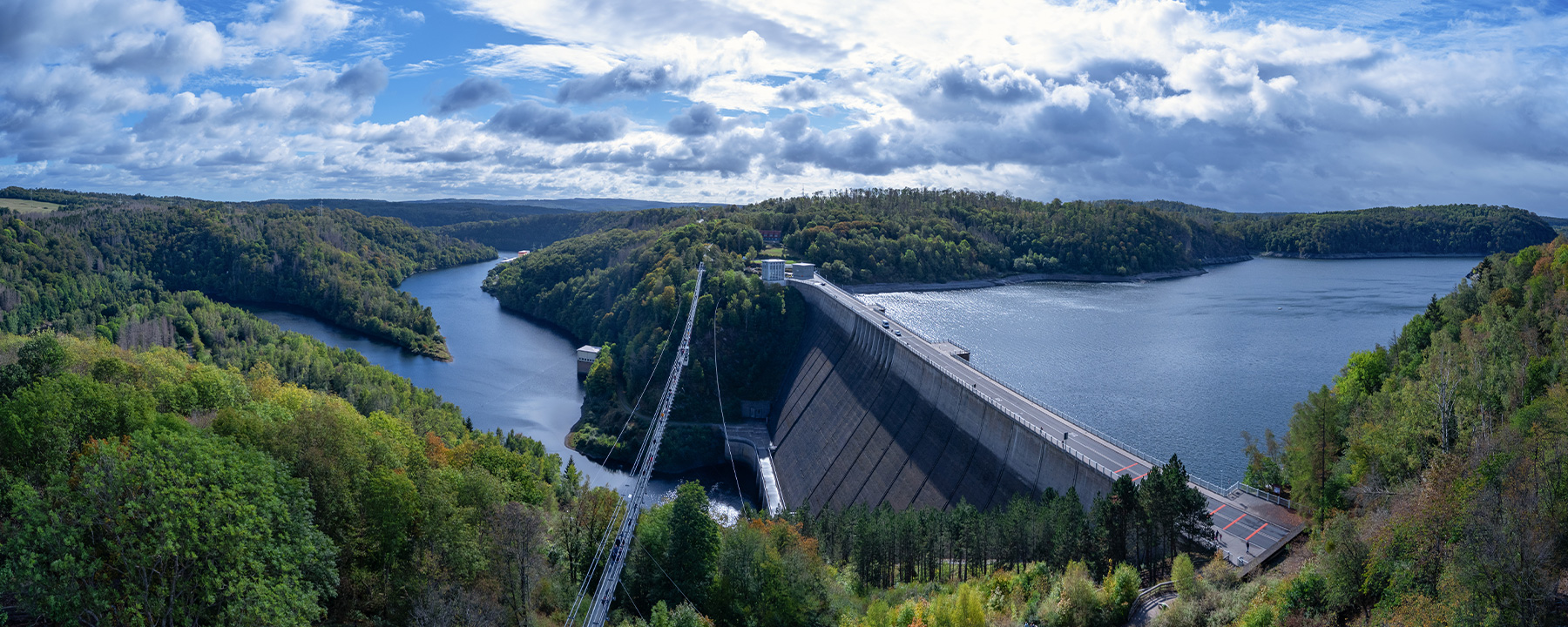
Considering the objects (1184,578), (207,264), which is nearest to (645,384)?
(1184,578)

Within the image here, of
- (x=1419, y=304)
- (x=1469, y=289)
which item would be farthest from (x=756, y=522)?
(x=1419, y=304)

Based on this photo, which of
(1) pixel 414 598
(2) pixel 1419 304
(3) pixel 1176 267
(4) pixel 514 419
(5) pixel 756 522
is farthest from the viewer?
(3) pixel 1176 267

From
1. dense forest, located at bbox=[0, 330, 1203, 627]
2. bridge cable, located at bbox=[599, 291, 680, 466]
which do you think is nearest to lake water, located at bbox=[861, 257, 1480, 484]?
dense forest, located at bbox=[0, 330, 1203, 627]

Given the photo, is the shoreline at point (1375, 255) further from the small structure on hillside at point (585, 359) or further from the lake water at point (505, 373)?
the small structure on hillside at point (585, 359)

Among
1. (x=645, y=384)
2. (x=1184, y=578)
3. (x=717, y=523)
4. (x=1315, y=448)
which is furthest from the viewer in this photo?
(x=645, y=384)

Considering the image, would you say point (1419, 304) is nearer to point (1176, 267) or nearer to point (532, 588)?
point (1176, 267)

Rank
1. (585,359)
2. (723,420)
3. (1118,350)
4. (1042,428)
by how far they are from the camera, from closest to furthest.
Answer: (1042,428), (723,420), (1118,350), (585,359)

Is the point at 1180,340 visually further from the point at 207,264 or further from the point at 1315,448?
the point at 207,264

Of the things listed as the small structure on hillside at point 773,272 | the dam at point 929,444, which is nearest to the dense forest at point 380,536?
the dam at point 929,444
